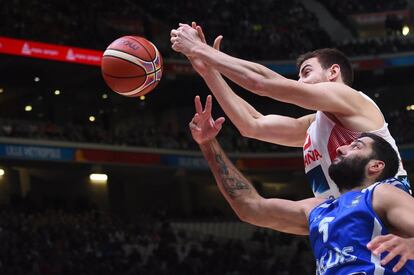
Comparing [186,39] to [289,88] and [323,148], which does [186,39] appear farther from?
[323,148]

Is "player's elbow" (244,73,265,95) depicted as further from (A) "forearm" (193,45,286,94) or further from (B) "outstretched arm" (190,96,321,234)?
(B) "outstretched arm" (190,96,321,234)

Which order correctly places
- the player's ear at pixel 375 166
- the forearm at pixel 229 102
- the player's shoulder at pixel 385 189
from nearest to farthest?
the player's shoulder at pixel 385 189 < the player's ear at pixel 375 166 < the forearm at pixel 229 102

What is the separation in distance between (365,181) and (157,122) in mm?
26858

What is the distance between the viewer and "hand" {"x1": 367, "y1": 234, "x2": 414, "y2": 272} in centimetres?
278

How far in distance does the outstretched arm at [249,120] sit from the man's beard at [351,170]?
4.08ft

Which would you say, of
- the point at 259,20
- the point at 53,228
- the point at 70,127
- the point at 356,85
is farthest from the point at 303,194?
the point at 53,228

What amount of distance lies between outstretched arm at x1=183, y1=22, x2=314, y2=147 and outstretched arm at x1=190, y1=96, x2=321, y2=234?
0.21m

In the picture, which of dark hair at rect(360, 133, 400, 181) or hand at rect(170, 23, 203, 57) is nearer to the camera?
dark hair at rect(360, 133, 400, 181)

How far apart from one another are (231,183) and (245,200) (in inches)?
5.3

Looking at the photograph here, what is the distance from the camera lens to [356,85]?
30.5 meters

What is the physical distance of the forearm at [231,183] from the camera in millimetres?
4012

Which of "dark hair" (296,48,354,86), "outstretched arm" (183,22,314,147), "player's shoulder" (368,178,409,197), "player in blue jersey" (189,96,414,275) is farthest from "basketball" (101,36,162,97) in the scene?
"player's shoulder" (368,178,409,197)

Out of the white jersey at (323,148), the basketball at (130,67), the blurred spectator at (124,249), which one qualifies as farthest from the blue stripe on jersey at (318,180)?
the blurred spectator at (124,249)

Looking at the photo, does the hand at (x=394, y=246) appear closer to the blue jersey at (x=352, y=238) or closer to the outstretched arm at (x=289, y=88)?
the blue jersey at (x=352, y=238)
